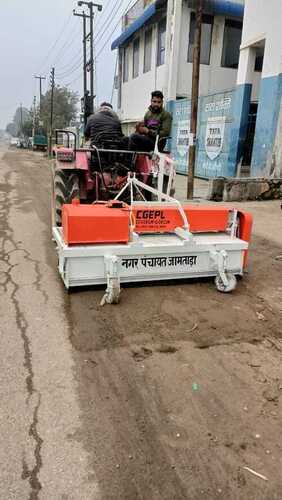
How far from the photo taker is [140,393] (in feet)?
8.58

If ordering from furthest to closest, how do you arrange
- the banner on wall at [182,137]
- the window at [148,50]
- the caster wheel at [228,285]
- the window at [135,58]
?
the window at [135,58] < the window at [148,50] < the banner on wall at [182,137] < the caster wheel at [228,285]

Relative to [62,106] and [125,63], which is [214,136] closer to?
[125,63]

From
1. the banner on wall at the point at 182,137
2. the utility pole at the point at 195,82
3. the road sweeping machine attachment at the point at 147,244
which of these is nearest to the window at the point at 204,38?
the banner on wall at the point at 182,137

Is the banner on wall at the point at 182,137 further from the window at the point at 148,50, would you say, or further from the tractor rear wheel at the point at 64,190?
the tractor rear wheel at the point at 64,190

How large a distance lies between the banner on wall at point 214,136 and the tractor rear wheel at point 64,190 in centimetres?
956

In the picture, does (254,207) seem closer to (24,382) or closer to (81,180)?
(81,180)

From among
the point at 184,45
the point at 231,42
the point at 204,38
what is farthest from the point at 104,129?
the point at 231,42

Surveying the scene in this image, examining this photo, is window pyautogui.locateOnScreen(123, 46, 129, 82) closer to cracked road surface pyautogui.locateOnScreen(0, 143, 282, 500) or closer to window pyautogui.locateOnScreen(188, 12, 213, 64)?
window pyautogui.locateOnScreen(188, 12, 213, 64)

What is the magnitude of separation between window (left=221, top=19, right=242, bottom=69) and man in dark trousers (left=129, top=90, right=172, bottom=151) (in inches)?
558

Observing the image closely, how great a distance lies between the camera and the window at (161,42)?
19.6 metres

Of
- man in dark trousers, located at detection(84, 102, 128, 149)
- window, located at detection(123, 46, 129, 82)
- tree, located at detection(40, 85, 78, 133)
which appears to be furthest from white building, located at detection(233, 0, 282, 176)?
tree, located at detection(40, 85, 78, 133)

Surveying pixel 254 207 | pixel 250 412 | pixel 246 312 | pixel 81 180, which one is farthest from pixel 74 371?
pixel 254 207

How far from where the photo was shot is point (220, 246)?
4.37 meters

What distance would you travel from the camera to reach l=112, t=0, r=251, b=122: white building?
58.1 feet
